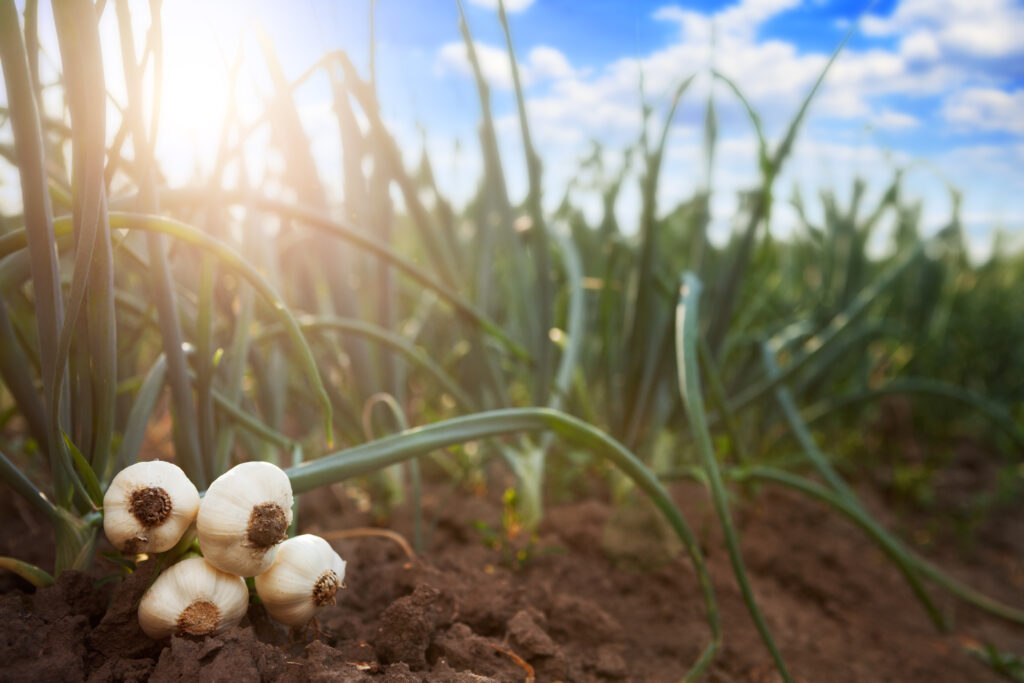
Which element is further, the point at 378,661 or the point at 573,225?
the point at 573,225

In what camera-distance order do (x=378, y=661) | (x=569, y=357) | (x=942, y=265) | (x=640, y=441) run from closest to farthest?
(x=378, y=661), (x=569, y=357), (x=640, y=441), (x=942, y=265)

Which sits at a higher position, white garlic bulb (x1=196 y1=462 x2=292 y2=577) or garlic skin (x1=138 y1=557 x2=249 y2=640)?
white garlic bulb (x1=196 y1=462 x2=292 y2=577)

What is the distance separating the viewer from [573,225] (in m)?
1.80

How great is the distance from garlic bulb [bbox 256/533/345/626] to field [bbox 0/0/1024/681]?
3 centimetres

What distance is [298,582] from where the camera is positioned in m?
0.58

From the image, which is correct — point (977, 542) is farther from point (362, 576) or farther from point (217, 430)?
point (217, 430)

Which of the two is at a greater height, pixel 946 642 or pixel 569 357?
pixel 569 357

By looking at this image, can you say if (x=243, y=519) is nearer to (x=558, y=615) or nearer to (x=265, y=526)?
(x=265, y=526)

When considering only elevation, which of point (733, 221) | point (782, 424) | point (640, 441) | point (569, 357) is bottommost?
point (782, 424)

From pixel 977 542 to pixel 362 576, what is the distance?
5.49 feet

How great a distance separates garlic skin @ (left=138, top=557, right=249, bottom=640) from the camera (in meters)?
0.54

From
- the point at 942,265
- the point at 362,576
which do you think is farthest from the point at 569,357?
the point at 942,265

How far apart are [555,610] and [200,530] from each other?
0.43 m

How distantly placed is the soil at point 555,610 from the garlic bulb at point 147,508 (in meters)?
0.05
